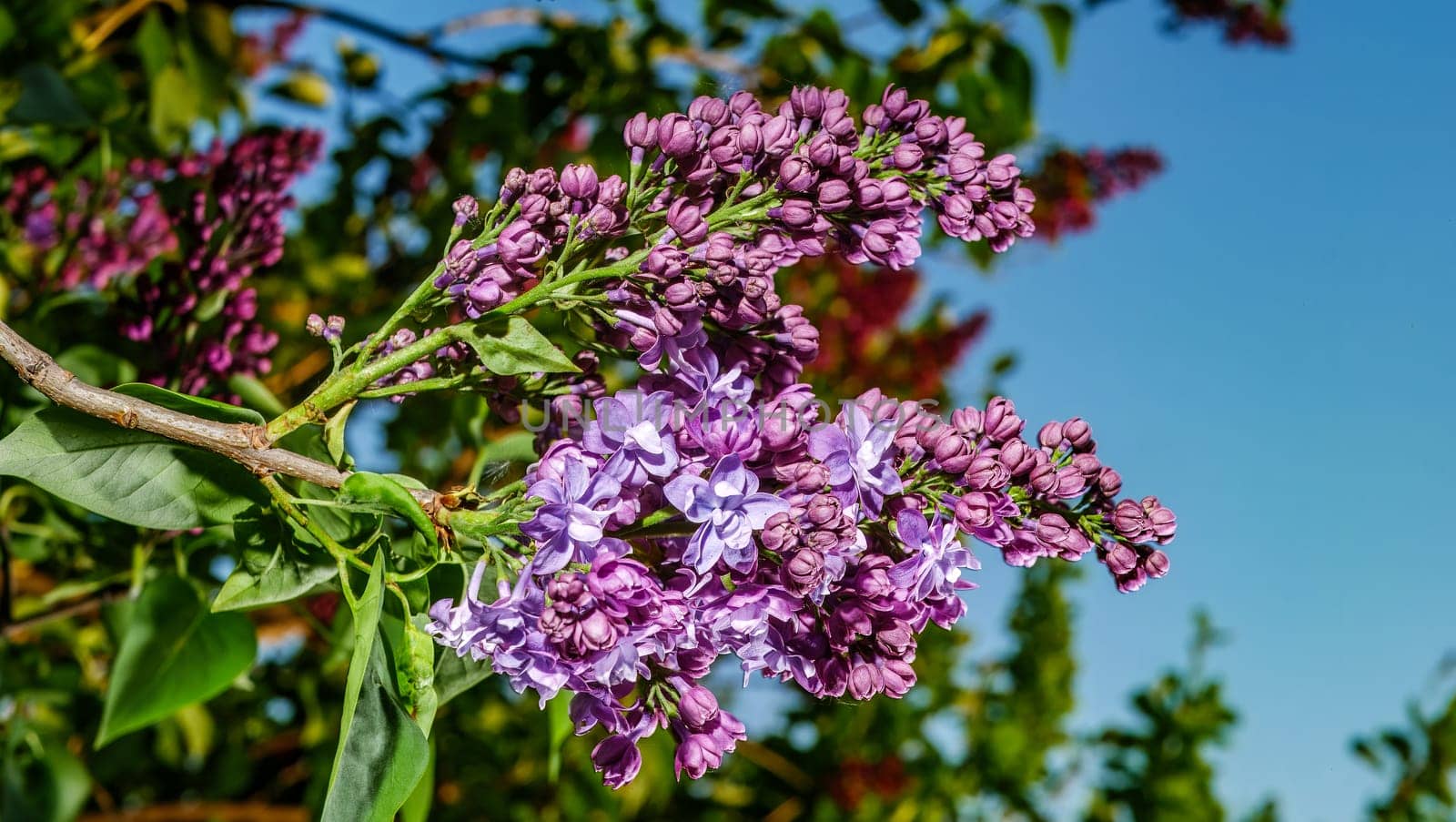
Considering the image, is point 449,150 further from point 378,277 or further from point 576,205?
point 576,205

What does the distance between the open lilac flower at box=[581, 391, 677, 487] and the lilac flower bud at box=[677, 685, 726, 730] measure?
217mm

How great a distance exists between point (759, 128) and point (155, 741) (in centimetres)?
294

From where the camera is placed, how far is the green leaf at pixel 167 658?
141cm

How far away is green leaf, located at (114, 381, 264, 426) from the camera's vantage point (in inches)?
38.8

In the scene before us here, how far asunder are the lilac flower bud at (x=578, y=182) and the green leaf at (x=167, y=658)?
2.72 feet

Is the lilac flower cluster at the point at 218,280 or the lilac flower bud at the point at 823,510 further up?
the lilac flower bud at the point at 823,510

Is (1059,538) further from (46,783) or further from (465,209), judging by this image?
(46,783)

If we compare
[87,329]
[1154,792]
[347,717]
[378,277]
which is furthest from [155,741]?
[1154,792]

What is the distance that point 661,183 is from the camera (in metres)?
1.06

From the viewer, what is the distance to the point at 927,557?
0.96 metres

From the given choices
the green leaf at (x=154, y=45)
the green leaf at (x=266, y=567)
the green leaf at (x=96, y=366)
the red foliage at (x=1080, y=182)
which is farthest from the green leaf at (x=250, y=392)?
the red foliage at (x=1080, y=182)

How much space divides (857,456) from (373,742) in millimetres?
490

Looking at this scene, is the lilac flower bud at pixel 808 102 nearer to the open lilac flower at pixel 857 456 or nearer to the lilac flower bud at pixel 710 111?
the lilac flower bud at pixel 710 111

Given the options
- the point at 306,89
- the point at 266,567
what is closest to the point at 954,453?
the point at 266,567
